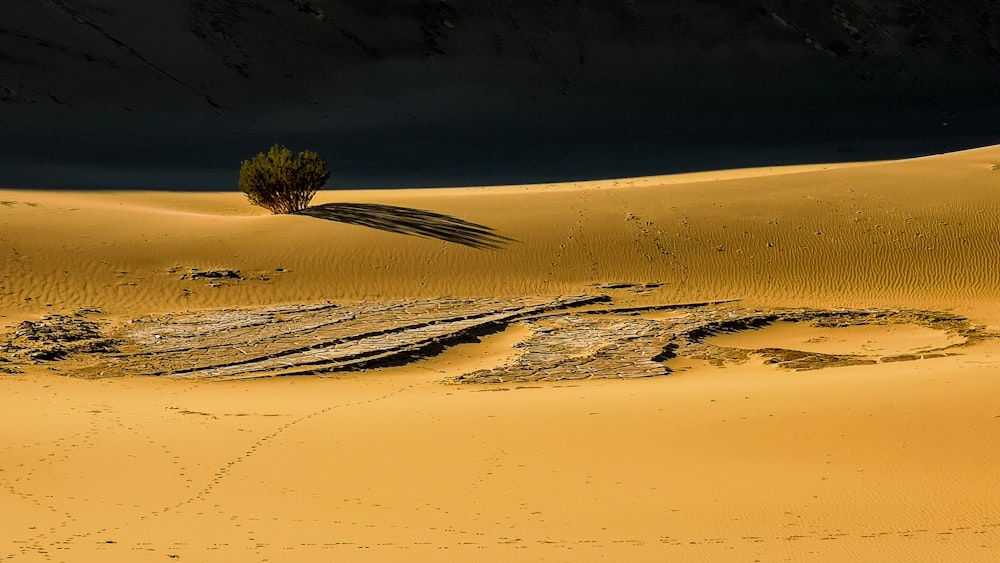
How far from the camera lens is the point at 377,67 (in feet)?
153

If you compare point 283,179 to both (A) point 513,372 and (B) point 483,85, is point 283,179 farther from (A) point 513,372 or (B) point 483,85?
(B) point 483,85

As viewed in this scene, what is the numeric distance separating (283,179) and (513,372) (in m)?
10.4

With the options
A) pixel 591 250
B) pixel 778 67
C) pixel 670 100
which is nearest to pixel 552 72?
pixel 670 100

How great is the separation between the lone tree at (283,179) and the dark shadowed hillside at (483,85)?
9.61 metres

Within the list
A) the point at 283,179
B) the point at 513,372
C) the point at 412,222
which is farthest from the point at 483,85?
the point at 513,372

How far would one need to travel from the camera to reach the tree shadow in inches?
774

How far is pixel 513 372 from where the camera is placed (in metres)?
12.4

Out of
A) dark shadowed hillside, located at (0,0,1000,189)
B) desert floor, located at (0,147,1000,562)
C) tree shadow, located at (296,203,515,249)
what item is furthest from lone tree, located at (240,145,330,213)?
dark shadowed hillside, located at (0,0,1000,189)

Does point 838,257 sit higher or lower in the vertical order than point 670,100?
lower

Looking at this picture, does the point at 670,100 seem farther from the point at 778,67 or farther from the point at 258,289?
the point at 258,289

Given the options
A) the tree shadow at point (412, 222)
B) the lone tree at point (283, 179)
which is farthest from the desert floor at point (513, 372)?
the lone tree at point (283, 179)

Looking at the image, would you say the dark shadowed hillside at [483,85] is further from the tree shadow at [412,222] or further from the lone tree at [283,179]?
the tree shadow at [412,222]

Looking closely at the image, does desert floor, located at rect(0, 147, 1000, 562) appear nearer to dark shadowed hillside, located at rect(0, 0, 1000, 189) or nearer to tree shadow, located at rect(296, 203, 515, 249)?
tree shadow, located at rect(296, 203, 515, 249)

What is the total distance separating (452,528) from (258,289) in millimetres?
11392
